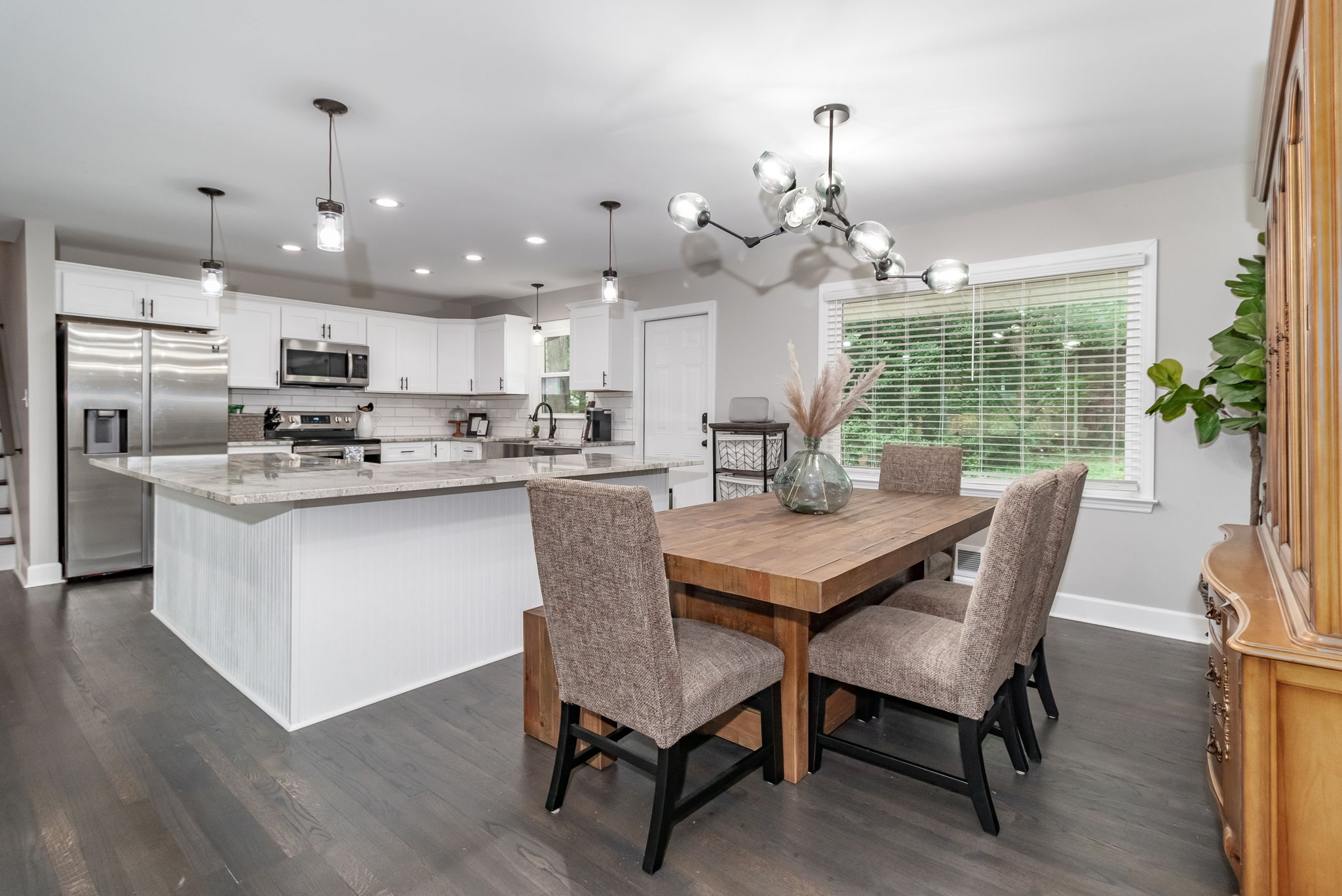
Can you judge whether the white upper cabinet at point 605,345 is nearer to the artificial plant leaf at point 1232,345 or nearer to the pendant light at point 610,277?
the pendant light at point 610,277

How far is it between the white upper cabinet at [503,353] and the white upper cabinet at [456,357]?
0.10 metres

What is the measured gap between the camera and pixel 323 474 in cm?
280

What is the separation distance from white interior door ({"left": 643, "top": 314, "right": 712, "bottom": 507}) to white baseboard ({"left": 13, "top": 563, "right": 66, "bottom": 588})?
4.06 m

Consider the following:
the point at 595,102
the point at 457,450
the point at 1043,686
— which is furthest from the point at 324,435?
the point at 1043,686

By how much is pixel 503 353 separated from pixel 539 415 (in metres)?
0.68

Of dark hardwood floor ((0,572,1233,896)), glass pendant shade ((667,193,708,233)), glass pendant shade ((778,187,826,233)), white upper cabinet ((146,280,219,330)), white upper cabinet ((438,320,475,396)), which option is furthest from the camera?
white upper cabinet ((438,320,475,396))

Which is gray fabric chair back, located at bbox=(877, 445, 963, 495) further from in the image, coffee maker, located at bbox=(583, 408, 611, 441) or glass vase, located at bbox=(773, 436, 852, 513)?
coffee maker, located at bbox=(583, 408, 611, 441)

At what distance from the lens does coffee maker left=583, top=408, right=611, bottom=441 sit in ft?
19.3

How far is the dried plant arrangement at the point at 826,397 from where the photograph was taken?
2340mm


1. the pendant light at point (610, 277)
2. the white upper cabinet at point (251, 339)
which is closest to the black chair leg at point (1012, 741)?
the pendant light at point (610, 277)

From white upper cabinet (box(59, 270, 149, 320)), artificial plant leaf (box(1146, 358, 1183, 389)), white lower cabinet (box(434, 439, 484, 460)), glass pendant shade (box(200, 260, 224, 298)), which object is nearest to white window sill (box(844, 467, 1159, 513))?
artificial plant leaf (box(1146, 358, 1183, 389))

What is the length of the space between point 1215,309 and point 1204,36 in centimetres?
158

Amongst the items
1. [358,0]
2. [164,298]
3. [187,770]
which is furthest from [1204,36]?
[164,298]

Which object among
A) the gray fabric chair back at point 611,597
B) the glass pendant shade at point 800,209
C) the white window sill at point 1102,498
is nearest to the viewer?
the gray fabric chair back at point 611,597
